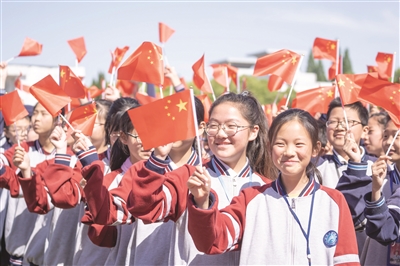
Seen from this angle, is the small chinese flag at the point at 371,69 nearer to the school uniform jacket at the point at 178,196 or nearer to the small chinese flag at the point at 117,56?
the small chinese flag at the point at 117,56

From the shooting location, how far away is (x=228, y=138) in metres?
3.85

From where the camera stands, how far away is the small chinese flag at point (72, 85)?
5879 mm

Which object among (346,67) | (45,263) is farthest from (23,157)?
(346,67)

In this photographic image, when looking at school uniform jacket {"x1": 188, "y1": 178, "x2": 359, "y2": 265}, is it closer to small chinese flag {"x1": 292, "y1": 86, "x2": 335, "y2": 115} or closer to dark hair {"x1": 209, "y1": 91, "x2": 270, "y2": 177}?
dark hair {"x1": 209, "y1": 91, "x2": 270, "y2": 177}

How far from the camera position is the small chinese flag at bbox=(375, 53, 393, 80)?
845 centimetres

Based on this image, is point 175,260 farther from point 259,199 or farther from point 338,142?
point 338,142

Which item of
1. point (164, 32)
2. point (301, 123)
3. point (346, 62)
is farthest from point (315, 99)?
point (346, 62)

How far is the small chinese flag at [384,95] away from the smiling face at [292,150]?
126 centimetres

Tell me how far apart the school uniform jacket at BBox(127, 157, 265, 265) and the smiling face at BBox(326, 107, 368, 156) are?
74.0 inches

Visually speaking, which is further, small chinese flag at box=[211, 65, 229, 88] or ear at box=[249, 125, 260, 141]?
small chinese flag at box=[211, 65, 229, 88]

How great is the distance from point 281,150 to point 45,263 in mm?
3229

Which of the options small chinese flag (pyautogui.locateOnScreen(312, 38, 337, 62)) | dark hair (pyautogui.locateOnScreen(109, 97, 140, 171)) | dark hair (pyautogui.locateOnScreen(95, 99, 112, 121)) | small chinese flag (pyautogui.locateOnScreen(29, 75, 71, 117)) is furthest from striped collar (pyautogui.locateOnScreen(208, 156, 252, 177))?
small chinese flag (pyautogui.locateOnScreen(312, 38, 337, 62))

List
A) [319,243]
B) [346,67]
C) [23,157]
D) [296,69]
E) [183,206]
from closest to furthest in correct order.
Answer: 1. [319,243]
2. [183,206]
3. [23,157]
4. [296,69]
5. [346,67]

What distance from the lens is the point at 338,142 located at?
5.68 meters
